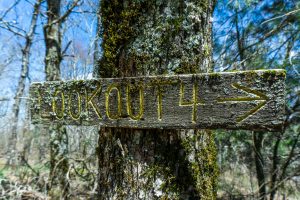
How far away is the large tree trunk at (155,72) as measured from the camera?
4.00ft

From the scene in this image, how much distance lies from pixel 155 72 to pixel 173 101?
18 centimetres

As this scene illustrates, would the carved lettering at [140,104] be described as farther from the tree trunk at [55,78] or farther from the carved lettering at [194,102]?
the tree trunk at [55,78]

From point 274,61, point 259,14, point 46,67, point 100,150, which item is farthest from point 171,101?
point 46,67

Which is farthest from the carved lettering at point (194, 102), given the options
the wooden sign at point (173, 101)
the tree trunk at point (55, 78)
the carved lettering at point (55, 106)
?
the tree trunk at point (55, 78)

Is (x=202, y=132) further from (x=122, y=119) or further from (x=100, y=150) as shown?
(x=100, y=150)

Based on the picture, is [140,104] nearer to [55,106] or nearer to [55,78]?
[55,106]

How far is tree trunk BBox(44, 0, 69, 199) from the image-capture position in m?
4.53

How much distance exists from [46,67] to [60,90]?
12.5 ft

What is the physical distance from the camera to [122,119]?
1.21 m

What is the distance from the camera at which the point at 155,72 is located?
1.24m

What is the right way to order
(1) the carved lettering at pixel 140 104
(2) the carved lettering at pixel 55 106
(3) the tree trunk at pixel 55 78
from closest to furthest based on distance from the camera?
(1) the carved lettering at pixel 140 104, (2) the carved lettering at pixel 55 106, (3) the tree trunk at pixel 55 78

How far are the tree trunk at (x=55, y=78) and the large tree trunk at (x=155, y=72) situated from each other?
340cm

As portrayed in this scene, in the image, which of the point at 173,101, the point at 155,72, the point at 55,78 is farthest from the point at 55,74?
the point at 173,101

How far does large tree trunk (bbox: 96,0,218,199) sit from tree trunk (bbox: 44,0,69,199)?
3.40 m
